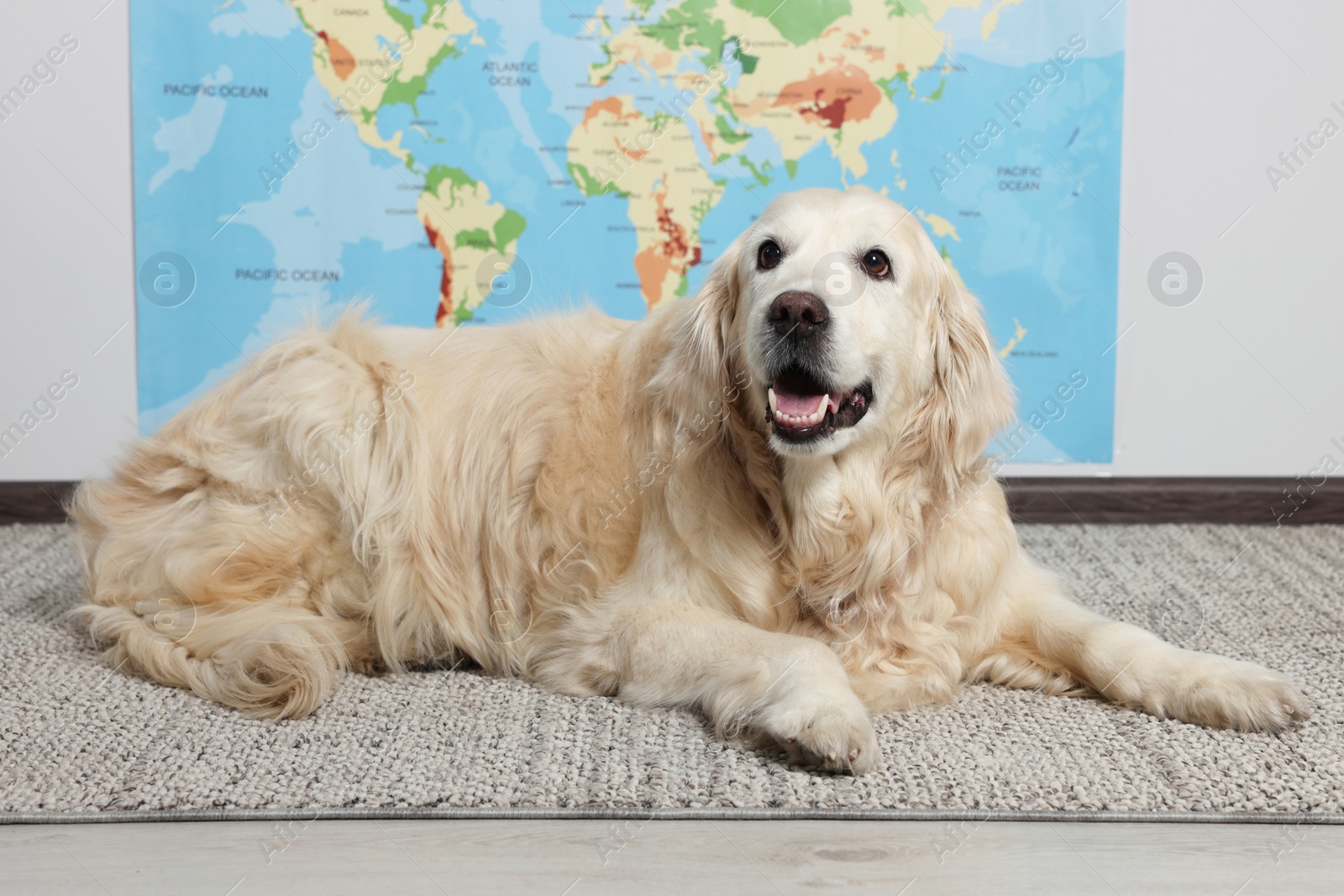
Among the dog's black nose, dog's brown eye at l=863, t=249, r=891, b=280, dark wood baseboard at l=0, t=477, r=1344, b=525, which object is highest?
dog's brown eye at l=863, t=249, r=891, b=280

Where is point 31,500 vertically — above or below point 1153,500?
below

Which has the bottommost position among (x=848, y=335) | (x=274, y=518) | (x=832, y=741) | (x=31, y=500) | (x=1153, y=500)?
(x=31, y=500)

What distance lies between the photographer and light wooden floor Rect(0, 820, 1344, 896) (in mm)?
1355

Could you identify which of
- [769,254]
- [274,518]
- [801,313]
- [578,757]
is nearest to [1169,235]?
[769,254]

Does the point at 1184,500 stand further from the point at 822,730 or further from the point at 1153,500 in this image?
the point at 822,730

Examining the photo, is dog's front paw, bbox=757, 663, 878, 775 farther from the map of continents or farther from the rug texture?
the map of continents

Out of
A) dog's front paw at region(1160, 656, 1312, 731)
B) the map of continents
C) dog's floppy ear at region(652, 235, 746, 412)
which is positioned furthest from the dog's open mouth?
the map of continents

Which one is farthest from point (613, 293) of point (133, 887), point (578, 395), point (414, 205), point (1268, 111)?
point (133, 887)

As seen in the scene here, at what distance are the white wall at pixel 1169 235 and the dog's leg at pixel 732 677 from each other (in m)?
2.28

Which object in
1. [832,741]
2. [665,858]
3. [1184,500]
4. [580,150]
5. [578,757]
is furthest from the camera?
[1184,500]

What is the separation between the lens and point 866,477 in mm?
1923

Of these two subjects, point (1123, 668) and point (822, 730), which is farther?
point (1123, 668)

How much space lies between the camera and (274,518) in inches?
87.9

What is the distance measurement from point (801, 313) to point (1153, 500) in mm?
2420
